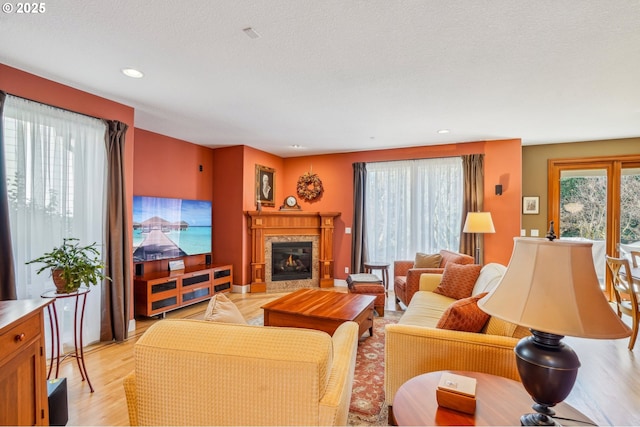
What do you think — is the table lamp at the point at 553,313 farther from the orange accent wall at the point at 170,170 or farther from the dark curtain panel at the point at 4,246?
the orange accent wall at the point at 170,170

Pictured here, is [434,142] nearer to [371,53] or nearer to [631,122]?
[631,122]

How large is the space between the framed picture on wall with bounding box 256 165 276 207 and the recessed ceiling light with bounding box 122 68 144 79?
302 centimetres

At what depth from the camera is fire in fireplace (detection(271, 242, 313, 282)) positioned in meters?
5.66

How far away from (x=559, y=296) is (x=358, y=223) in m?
4.69

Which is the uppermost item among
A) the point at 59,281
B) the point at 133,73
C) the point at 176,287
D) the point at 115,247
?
the point at 133,73

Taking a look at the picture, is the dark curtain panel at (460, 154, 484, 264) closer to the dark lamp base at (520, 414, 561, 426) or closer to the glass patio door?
the glass patio door

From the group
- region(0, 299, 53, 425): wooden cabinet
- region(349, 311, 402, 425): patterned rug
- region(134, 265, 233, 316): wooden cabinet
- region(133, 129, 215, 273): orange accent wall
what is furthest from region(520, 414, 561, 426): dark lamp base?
region(133, 129, 215, 273): orange accent wall

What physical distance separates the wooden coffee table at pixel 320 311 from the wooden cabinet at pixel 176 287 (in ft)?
5.63

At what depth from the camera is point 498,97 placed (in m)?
3.08

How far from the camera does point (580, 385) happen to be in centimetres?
245

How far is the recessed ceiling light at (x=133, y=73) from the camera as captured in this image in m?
2.55

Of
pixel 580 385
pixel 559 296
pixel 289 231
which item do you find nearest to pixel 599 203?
pixel 580 385

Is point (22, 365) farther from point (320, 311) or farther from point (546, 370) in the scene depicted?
point (546, 370)

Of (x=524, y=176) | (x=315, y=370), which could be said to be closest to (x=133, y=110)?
(x=315, y=370)
